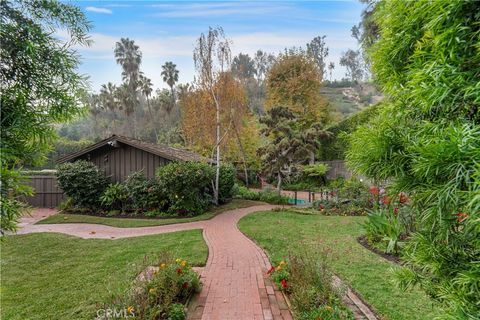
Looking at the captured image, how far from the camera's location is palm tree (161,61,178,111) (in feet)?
95.8

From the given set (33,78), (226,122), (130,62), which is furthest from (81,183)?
(130,62)

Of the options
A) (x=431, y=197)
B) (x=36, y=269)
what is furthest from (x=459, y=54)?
(x=36, y=269)

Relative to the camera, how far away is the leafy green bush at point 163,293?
121 inches

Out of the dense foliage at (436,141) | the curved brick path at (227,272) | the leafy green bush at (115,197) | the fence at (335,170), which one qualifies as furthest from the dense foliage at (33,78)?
the fence at (335,170)

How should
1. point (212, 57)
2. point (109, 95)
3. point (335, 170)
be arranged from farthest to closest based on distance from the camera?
1. point (109, 95)
2. point (335, 170)
3. point (212, 57)

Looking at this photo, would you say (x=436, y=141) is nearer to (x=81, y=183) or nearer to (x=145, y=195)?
(x=145, y=195)

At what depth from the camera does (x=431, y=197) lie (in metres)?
1.33

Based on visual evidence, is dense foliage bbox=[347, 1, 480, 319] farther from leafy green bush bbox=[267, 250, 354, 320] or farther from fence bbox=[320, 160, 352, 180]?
fence bbox=[320, 160, 352, 180]

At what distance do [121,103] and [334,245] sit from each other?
27.9 m

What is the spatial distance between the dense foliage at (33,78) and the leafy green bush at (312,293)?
3052 millimetres

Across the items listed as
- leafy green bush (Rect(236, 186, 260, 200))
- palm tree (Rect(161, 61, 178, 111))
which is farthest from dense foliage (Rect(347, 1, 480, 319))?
palm tree (Rect(161, 61, 178, 111))

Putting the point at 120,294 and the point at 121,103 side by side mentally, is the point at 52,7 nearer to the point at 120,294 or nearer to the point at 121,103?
the point at 120,294

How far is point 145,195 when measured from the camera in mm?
10820

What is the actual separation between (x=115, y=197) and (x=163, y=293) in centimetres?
854
